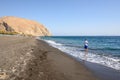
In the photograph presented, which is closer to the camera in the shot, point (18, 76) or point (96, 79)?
point (18, 76)

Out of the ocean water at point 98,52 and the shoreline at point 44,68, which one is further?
the ocean water at point 98,52

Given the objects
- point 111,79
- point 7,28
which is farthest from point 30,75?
point 7,28

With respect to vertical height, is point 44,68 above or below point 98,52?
above

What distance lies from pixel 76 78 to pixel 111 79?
75.3 inches

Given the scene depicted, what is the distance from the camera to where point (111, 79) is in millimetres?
9555

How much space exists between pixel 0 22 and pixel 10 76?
607ft

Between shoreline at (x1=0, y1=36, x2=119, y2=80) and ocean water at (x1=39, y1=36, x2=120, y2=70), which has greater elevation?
shoreline at (x1=0, y1=36, x2=119, y2=80)

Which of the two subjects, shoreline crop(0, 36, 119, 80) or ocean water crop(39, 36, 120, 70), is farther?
ocean water crop(39, 36, 120, 70)

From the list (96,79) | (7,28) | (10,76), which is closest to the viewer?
(10,76)

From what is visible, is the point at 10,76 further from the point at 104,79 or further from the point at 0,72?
the point at 104,79

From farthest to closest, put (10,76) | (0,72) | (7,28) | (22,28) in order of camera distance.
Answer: (22,28), (7,28), (0,72), (10,76)

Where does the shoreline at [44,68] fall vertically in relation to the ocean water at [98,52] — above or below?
above

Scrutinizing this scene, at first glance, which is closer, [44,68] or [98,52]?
[44,68]

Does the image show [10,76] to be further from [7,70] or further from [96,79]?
[96,79]
